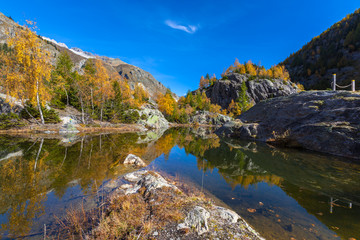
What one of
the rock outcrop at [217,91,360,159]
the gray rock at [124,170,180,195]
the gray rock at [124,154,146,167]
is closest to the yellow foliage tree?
the rock outcrop at [217,91,360,159]

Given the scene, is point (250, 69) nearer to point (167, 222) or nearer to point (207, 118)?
point (207, 118)

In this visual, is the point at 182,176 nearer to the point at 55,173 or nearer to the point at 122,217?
the point at 122,217

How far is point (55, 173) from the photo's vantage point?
24.7 ft

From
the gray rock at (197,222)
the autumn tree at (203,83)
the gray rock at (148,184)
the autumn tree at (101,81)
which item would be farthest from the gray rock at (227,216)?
the autumn tree at (203,83)

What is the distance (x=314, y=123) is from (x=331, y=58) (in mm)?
116605

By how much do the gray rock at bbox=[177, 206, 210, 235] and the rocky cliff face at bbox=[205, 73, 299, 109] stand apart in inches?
3461

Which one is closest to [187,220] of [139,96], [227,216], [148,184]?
[227,216]

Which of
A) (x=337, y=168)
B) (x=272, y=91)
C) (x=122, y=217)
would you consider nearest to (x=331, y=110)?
(x=337, y=168)

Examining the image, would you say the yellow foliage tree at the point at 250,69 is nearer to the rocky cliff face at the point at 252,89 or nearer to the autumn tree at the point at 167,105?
the rocky cliff face at the point at 252,89

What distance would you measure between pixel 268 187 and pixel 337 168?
6938mm

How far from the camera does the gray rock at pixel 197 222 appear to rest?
10.6 feet

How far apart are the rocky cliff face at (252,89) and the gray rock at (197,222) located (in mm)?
87918

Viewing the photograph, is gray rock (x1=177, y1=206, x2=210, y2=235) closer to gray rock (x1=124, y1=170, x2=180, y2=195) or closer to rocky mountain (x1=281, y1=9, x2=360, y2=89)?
gray rock (x1=124, y1=170, x2=180, y2=195)

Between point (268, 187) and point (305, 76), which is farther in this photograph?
point (305, 76)
